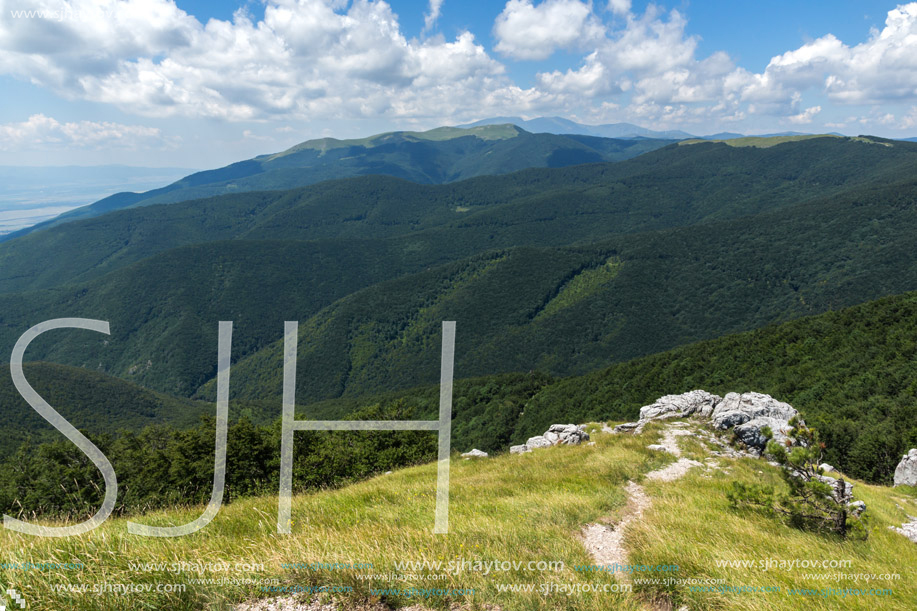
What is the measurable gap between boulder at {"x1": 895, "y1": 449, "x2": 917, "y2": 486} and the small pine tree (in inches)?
600

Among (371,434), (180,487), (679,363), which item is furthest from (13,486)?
(679,363)

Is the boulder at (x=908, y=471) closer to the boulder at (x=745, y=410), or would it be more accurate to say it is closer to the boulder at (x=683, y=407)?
the boulder at (x=745, y=410)

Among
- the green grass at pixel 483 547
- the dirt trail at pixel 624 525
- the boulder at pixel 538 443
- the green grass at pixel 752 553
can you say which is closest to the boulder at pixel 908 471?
the green grass at pixel 483 547

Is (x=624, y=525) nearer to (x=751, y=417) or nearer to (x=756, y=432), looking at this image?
(x=756, y=432)

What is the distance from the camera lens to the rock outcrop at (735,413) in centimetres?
1967

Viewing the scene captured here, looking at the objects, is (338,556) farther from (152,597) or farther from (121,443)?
(121,443)

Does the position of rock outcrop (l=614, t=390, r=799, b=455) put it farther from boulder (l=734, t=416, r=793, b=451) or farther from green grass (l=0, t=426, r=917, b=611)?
green grass (l=0, t=426, r=917, b=611)

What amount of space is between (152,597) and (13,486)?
5128 centimetres

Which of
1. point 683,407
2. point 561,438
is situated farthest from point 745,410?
point 561,438

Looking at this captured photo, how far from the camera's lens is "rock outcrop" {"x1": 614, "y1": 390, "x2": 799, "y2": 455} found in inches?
774

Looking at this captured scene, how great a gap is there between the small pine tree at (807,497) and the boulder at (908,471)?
15238 millimetres

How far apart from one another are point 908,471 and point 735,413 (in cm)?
702

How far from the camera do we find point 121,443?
3975 cm

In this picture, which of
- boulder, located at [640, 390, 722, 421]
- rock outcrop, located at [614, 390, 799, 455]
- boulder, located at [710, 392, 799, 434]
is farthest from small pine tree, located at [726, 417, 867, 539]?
boulder, located at [640, 390, 722, 421]
